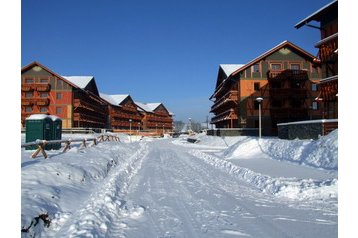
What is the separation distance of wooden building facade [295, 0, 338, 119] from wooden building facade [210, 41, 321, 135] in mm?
15661

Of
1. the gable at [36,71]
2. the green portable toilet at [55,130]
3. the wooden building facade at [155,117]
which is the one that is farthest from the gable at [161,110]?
the green portable toilet at [55,130]

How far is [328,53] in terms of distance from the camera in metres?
25.1

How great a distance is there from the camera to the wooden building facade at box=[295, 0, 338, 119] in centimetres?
2433

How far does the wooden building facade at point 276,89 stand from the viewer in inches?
1690

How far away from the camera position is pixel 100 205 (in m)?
7.04

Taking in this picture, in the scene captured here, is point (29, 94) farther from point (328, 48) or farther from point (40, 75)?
point (328, 48)

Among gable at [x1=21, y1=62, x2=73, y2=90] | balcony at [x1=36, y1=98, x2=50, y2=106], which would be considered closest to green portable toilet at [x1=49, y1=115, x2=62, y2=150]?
balcony at [x1=36, y1=98, x2=50, y2=106]

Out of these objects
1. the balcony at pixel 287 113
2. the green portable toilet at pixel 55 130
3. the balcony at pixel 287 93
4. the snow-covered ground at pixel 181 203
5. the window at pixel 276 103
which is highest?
the balcony at pixel 287 93

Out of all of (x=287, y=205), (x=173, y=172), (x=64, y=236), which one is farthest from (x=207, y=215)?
(x=173, y=172)

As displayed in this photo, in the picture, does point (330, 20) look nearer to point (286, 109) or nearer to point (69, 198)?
point (286, 109)

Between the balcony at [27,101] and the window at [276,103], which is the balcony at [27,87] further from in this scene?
the window at [276,103]

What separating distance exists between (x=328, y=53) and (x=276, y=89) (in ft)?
58.7

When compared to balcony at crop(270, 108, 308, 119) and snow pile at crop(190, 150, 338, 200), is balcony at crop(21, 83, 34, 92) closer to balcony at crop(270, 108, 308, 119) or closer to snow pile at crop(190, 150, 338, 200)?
balcony at crop(270, 108, 308, 119)

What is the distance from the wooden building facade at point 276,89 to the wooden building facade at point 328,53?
15661 mm
